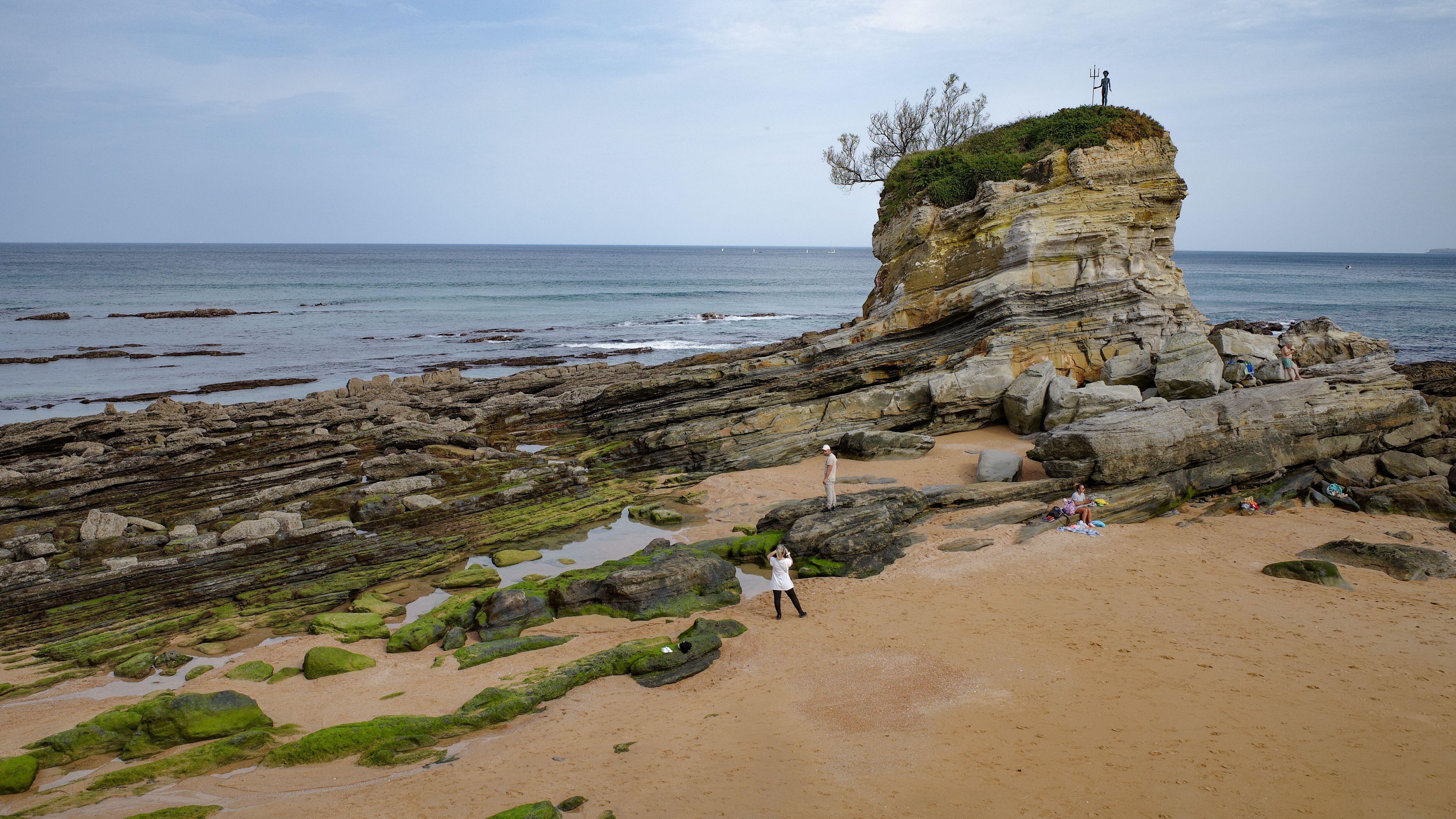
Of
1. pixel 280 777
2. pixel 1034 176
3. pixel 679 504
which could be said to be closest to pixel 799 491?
pixel 679 504

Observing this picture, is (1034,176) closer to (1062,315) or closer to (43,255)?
(1062,315)

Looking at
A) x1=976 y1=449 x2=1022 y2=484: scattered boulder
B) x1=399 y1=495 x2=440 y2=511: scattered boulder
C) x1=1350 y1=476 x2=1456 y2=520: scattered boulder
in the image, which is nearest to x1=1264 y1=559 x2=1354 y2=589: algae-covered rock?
x1=1350 y1=476 x2=1456 y2=520: scattered boulder

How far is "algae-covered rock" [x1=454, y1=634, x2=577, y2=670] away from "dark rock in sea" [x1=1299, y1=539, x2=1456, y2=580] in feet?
42.7

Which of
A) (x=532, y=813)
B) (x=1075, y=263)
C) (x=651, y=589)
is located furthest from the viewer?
(x=1075, y=263)

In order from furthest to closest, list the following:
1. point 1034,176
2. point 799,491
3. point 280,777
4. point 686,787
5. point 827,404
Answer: point 1034,176, point 827,404, point 799,491, point 280,777, point 686,787

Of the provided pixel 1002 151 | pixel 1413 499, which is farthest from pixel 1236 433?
pixel 1002 151

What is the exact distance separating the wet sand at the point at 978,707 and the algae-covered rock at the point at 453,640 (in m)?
0.23

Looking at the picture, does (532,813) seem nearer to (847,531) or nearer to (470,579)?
(470,579)

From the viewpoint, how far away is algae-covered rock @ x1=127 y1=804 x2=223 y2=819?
23.5ft

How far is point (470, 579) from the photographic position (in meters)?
14.5

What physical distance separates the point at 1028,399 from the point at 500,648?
15081 mm

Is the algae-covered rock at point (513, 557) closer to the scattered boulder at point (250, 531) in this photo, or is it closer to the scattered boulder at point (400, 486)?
the scattered boulder at point (400, 486)

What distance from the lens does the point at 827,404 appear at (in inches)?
873

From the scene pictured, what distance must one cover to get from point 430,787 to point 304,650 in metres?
5.57
